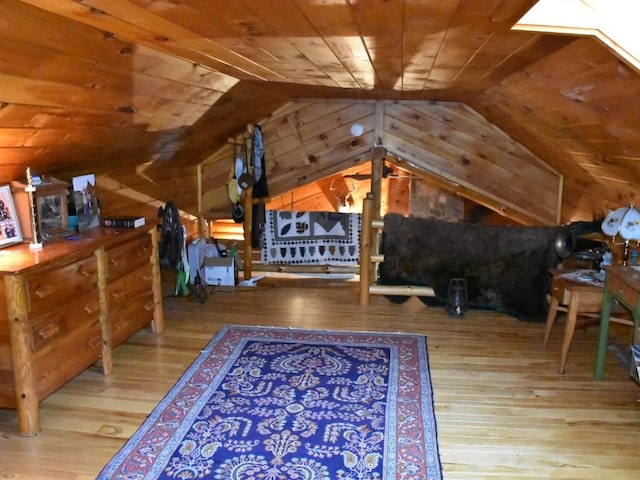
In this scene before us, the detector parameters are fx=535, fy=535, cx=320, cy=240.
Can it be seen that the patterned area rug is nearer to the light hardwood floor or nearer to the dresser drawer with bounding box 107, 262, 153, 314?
the light hardwood floor

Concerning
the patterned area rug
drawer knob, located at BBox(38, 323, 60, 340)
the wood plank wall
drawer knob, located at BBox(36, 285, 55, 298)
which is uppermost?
the wood plank wall

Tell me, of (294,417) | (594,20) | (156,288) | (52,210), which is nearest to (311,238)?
(156,288)

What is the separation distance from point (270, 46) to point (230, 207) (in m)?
3.64

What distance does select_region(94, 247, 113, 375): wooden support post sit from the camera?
3225 mm

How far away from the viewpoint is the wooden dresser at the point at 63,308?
2586 millimetres

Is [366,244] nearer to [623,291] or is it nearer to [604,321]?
[604,321]

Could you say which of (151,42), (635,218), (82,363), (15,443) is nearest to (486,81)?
(635,218)

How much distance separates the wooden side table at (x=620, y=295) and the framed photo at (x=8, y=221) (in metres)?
3.40

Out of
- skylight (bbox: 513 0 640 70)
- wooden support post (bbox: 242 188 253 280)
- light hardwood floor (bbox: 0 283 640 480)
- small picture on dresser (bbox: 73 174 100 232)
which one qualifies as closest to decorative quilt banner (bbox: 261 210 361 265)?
wooden support post (bbox: 242 188 253 280)

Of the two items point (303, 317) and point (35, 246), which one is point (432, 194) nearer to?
point (303, 317)

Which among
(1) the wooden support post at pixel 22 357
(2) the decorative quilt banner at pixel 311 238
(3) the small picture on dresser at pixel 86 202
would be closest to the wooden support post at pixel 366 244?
(2) the decorative quilt banner at pixel 311 238

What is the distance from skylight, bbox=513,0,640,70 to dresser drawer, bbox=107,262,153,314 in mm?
2734

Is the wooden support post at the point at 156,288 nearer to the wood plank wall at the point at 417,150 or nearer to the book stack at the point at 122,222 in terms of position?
the book stack at the point at 122,222

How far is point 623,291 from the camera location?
9.79ft
